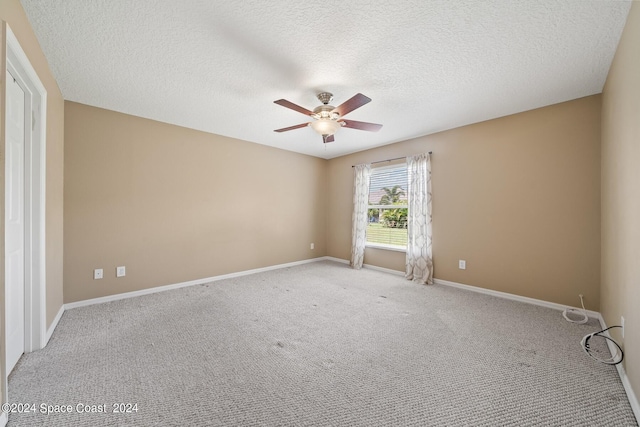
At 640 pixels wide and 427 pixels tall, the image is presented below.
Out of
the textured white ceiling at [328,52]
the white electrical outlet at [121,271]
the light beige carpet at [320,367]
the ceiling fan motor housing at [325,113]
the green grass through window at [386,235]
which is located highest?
the textured white ceiling at [328,52]

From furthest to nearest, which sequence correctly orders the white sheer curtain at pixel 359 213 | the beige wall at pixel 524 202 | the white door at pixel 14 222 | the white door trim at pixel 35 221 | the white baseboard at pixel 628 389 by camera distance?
the white sheer curtain at pixel 359 213 → the beige wall at pixel 524 202 → the white door trim at pixel 35 221 → the white door at pixel 14 222 → the white baseboard at pixel 628 389

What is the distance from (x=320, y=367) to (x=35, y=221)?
254 centimetres

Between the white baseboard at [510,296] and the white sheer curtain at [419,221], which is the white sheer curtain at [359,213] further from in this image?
the white baseboard at [510,296]

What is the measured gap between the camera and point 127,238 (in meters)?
3.20

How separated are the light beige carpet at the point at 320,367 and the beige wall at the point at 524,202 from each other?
428 mm

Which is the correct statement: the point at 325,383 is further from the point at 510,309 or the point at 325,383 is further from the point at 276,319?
the point at 510,309

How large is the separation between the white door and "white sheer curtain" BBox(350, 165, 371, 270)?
425cm

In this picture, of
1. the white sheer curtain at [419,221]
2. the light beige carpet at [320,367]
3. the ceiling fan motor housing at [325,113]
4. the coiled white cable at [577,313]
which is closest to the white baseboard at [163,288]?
the light beige carpet at [320,367]

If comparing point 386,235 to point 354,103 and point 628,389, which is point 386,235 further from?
point 628,389

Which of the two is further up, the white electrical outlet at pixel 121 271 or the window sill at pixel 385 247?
the window sill at pixel 385 247

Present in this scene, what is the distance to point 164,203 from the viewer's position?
11.5 ft

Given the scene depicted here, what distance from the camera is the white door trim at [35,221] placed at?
6.34 ft

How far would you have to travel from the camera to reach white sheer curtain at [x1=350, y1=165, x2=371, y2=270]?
16.0ft

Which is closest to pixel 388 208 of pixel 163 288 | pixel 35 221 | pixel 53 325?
pixel 163 288
